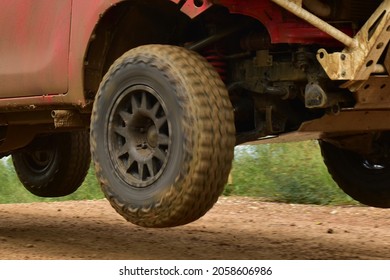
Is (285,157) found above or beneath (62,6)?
beneath

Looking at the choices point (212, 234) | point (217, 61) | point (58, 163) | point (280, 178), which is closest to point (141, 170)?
point (217, 61)

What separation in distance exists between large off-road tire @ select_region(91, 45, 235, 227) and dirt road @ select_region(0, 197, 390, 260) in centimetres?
98

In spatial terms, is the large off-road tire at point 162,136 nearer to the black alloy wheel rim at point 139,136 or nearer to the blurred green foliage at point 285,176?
the black alloy wheel rim at point 139,136

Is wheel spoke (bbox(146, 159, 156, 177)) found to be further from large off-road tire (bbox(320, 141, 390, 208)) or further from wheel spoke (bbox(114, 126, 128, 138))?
large off-road tire (bbox(320, 141, 390, 208))

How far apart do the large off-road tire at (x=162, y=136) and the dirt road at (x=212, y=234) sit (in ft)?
3.22

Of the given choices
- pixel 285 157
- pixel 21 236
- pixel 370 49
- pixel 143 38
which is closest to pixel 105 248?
pixel 21 236

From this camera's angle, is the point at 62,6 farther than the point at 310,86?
Yes

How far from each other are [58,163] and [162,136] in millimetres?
3112

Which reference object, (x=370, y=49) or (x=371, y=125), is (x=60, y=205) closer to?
(x=371, y=125)

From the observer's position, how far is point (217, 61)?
538 centimetres

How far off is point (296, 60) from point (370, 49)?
1.63 feet

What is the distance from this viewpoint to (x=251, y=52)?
5230mm

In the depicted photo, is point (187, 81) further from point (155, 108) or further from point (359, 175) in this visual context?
point (359, 175)

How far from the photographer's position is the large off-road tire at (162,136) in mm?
4707
